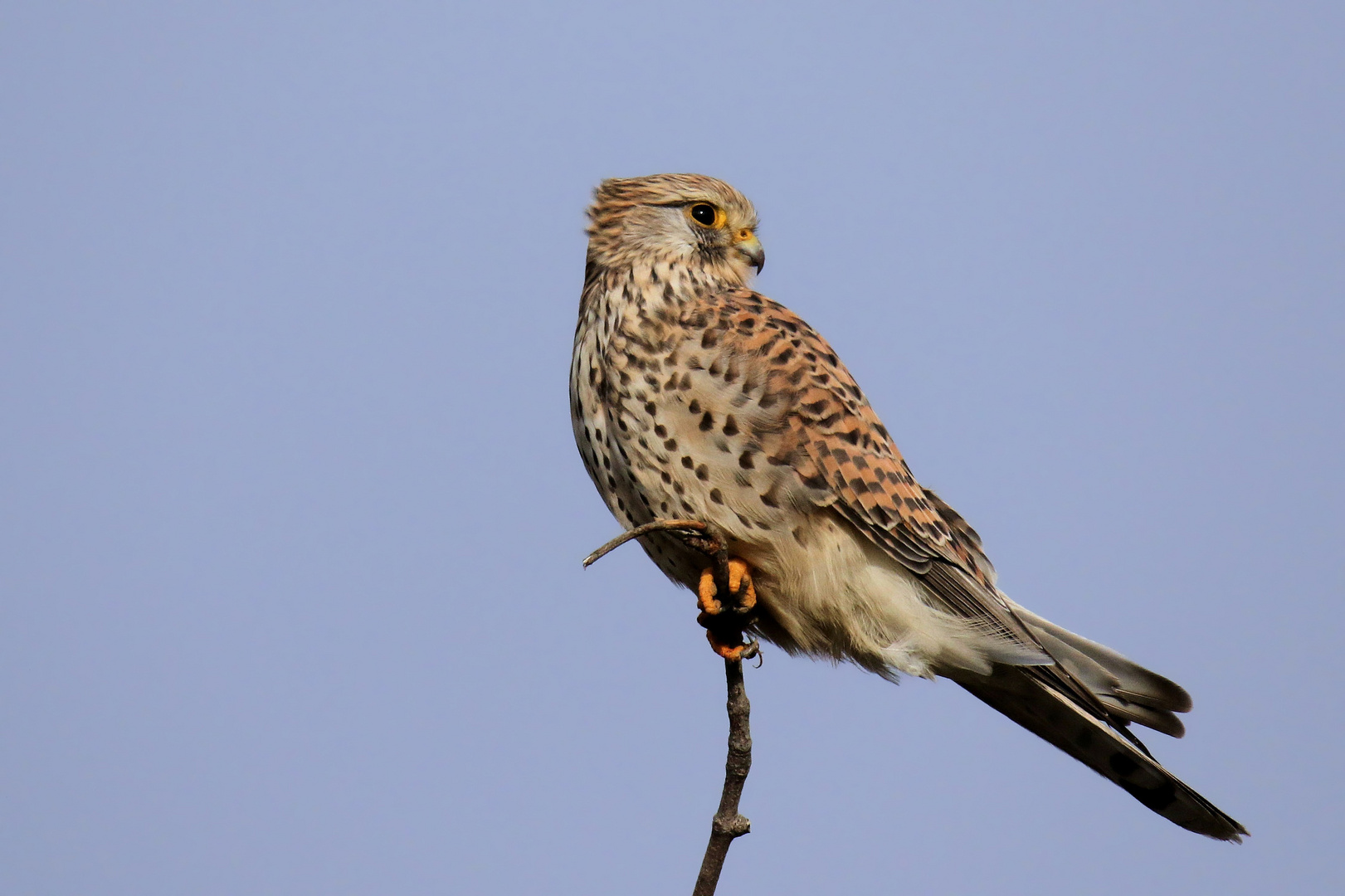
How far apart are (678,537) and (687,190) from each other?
3.36ft

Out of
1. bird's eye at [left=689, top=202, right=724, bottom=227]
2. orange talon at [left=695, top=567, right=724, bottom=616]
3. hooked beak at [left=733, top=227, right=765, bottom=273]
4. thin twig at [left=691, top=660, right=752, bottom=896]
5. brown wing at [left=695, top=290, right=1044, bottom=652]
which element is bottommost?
thin twig at [left=691, top=660, right=752, bottom=896]

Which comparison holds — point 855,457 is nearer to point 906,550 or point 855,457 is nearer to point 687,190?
point 906,550

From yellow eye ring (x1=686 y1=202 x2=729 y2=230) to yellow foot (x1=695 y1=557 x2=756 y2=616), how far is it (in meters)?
0.98

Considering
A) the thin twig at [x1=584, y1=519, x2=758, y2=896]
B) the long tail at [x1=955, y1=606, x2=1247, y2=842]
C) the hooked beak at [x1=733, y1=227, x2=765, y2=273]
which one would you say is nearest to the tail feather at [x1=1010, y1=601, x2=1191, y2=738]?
the long tail at [x1=955, y1=606, x2=1247, y2=842]

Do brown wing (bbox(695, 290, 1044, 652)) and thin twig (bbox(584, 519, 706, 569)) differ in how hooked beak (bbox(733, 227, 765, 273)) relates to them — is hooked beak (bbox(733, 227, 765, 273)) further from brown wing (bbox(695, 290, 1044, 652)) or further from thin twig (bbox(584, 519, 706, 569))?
thin twig (bbox(584, 519, 706, 569))

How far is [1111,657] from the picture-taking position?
3344 millimetres

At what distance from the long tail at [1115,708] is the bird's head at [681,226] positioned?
4.03ft

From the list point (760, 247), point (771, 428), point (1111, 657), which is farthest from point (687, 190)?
point (1111, 657)

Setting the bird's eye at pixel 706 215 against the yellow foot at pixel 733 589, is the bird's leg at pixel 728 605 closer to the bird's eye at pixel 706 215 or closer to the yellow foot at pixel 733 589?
the yellow foot at pixel 733 589

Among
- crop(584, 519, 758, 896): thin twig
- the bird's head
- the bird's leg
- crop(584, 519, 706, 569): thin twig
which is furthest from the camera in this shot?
the bird's head

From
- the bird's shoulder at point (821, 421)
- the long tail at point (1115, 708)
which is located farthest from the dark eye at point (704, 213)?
the long tail at point (1115, 708)

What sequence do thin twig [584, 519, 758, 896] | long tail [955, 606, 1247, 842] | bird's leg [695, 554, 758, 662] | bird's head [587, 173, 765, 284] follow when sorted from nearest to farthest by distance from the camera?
thin twig [584, 519, 758, 896] → bird's leg [695, 554, 758, 662] → long tail [955, 606, 1247, 842] → bird's head [587, 173, 765, 284]

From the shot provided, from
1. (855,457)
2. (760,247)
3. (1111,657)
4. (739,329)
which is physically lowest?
(1111,657)

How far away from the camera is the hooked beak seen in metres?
3.69
